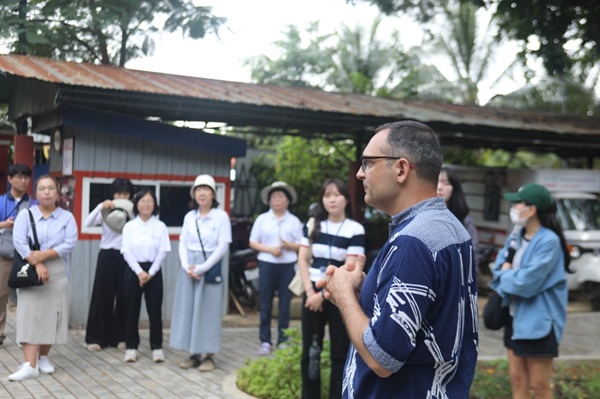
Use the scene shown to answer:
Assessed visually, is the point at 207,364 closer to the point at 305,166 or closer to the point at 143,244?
the point at 143,244

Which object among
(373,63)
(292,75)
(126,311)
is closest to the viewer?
(126,311)

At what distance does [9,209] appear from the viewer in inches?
335

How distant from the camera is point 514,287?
5.66 meters

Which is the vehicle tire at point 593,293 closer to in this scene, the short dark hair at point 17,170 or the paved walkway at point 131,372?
the paved walkway at point 131,372

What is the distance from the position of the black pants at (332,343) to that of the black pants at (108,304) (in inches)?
126

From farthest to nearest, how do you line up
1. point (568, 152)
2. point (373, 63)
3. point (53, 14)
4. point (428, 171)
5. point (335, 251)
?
point (373, 63), point (568, 152), point (53, 14), point (335, 251), point (428, 171)

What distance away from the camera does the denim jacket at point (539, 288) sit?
560 centimetres

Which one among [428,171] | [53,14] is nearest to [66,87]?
[53,14]

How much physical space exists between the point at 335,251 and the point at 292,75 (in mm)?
19356

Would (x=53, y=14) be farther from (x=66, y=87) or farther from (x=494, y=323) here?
(x=494, y=323)

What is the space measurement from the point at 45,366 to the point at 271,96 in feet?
17.9

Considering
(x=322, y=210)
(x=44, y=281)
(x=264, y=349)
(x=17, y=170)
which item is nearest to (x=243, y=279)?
(x=264, y=349)

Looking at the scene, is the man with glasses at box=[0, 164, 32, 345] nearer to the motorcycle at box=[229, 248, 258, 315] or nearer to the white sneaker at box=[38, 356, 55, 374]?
the white sneaker at box=[38, 356, 55, 374]

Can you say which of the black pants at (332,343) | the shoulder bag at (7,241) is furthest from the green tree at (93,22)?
the black pants at (332,343)
